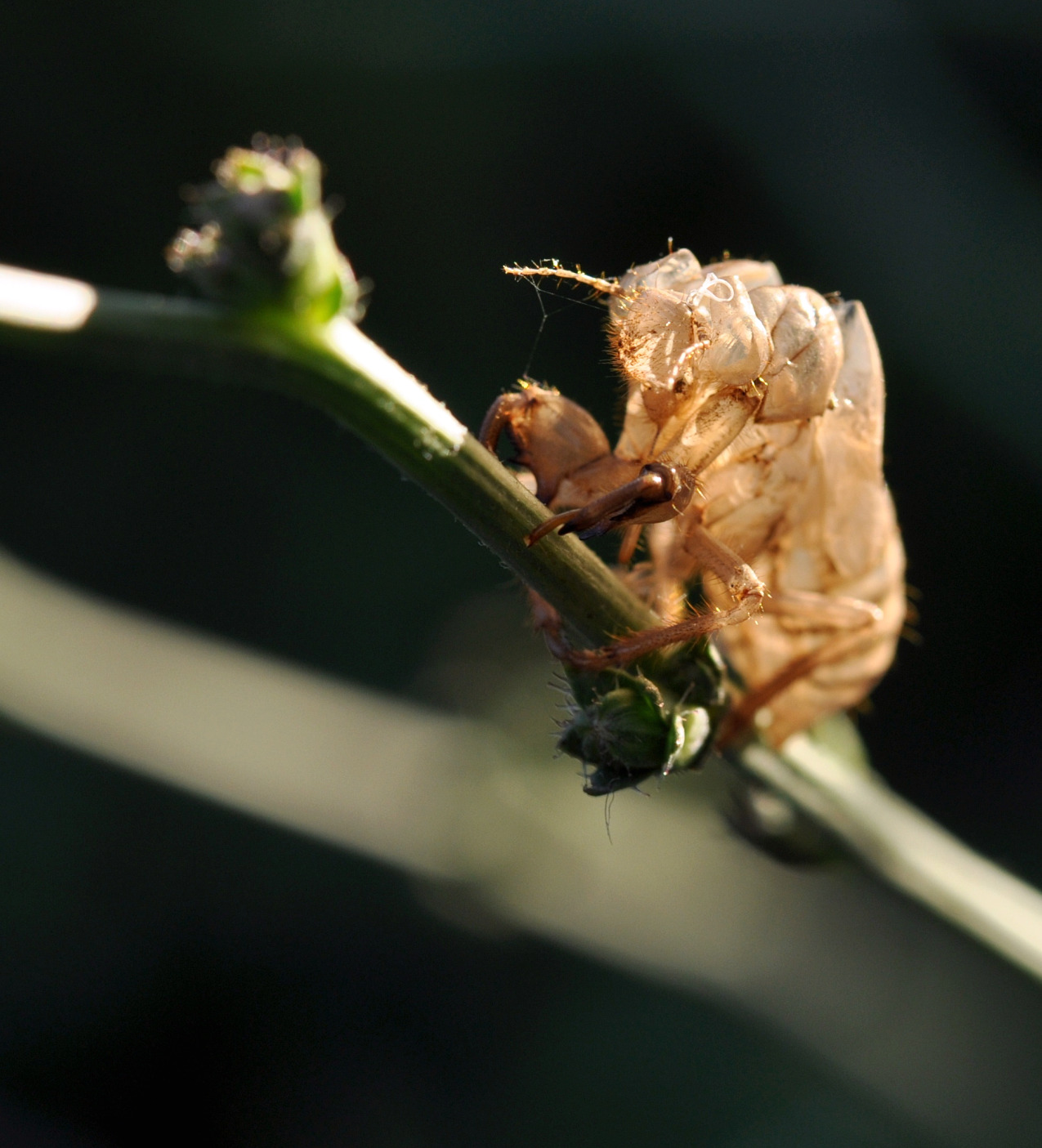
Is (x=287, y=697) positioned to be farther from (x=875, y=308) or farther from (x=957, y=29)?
(x=957, y=29)

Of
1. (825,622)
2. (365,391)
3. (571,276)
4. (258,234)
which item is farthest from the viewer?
(825,622)

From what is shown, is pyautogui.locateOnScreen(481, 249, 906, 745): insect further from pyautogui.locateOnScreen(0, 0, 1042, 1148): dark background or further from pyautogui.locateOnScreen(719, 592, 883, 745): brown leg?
pyautogui.locateOnScreen(0, 0, 1042, 1148): dark background

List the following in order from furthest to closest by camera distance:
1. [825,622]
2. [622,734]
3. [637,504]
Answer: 1. [825,622]
2. [637,504]
3. [622,734]

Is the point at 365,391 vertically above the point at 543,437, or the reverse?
the point at 543,437

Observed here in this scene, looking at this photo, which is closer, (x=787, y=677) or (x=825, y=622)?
(x=787, y=677)

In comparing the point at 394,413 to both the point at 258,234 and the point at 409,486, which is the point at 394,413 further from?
the point at 409,486

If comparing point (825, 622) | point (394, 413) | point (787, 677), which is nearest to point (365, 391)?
point (394, 413)

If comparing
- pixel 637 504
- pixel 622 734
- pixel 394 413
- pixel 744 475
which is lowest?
pixel 622 734

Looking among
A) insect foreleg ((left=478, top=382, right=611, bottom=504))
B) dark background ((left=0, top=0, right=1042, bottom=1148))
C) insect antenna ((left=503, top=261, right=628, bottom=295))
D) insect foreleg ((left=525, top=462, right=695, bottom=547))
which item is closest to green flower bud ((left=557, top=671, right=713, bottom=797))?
insect foreleg ((left=525, top=462, right=695, bottom=547))
